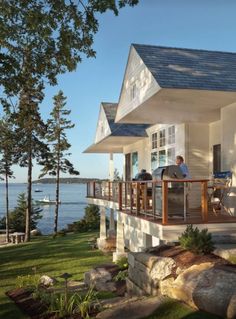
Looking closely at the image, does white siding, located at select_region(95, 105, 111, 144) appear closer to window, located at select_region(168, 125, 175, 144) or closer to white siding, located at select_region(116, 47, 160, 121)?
window, located at select_region(168, 125, 175, 144)

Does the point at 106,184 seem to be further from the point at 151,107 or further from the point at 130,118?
→ the point at 151,107

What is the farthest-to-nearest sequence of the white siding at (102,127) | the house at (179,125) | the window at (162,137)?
the white siding at (102,127) < the window at (162,137) < the house at (179,125)

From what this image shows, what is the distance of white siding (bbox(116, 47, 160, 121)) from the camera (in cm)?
1141

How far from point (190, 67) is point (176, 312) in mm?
7536

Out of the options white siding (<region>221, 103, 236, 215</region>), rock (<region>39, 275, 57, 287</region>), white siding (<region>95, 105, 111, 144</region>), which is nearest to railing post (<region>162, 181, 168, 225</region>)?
white siding (<region>221, 103, 236, 215</region>)

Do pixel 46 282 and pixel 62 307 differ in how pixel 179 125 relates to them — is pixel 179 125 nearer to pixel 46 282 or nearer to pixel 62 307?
pixel 46 282

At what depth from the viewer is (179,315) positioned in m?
5.79

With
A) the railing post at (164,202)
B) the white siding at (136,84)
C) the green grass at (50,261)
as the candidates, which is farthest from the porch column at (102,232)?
the railing post at (164,202)

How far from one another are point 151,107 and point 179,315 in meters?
7.64

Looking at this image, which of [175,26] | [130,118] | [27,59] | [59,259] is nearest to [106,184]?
[59,259]

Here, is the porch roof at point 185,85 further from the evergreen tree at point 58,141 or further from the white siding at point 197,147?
the evergreen tree at point 58,141

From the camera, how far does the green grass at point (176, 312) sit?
564 centimetres

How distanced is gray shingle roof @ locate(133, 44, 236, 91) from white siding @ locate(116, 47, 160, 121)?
0.32 metres

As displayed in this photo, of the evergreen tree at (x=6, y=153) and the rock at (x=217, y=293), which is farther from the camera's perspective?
the evergreen tree at (x=6, y=153)
